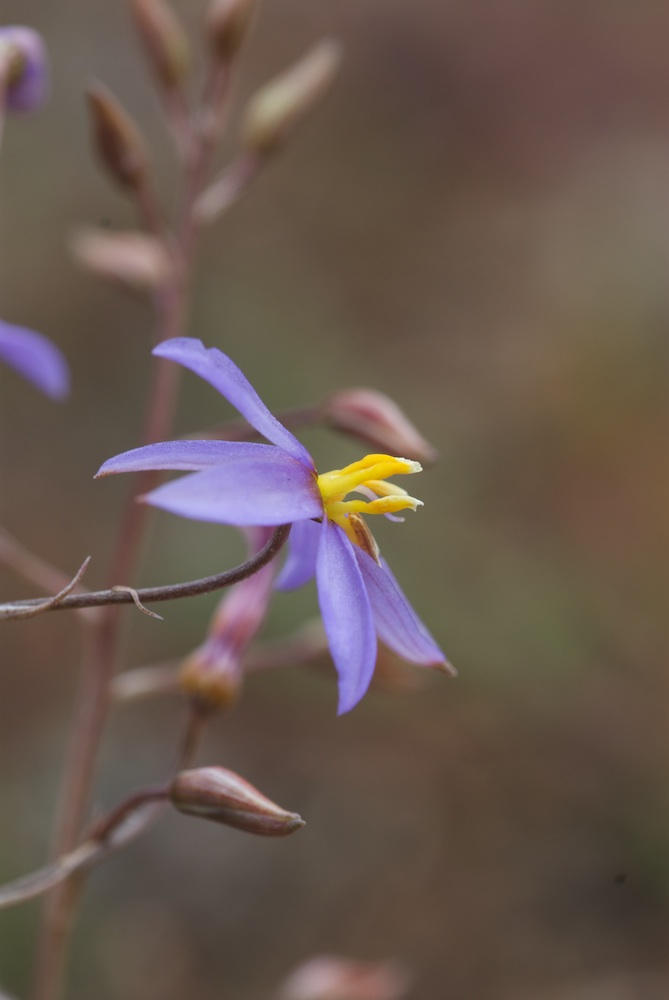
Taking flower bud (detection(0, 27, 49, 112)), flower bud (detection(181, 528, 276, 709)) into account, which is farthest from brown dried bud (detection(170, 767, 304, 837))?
flower bud (detection(0, 27, 49, 112))

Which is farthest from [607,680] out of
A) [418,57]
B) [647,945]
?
[418,57]

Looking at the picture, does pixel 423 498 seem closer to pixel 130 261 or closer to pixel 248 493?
pixel 130 261

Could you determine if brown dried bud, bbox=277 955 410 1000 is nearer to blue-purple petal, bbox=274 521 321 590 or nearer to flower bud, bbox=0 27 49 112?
blue-purple petal, bbox=274 521 321 590

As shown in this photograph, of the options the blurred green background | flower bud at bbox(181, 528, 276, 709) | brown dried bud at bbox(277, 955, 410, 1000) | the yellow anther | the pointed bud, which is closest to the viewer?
the yellow anther

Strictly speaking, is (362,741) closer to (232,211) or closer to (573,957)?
(573,957)

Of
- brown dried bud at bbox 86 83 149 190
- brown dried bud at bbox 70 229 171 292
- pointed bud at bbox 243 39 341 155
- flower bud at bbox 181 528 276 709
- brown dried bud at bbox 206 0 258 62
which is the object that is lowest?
flower bud at bbox 181 528 276 709

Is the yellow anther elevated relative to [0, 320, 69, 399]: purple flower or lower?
lower

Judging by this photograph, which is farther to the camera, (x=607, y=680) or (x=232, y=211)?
(x=232, y=211)

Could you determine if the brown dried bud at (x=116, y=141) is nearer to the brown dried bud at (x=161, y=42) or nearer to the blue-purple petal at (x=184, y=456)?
the brown dried bud at (x=161, y=42)
